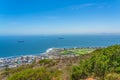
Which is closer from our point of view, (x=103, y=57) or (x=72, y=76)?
(x=72, y=76)

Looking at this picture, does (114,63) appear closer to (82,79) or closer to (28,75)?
(82,79)

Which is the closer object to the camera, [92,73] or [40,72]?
[92,73]

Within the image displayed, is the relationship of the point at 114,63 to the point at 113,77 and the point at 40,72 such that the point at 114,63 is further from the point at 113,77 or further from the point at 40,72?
the point at 40,72

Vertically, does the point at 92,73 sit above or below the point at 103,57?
below

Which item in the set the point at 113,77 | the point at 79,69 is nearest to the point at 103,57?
the point at 79,69

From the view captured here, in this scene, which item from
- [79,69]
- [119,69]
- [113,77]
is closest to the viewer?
[113,77]

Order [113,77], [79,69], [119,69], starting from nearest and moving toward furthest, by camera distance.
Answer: [113,77]
[119,69]
[79,69]

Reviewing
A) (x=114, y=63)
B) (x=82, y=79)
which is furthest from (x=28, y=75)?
(x=114, y=63)

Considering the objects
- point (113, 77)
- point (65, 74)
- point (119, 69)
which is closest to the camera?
point (113, 77)

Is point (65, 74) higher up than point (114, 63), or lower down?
lower down
